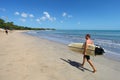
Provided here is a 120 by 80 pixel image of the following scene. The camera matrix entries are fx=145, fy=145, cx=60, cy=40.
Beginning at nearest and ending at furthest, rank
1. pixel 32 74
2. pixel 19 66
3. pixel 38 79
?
pixel 38 79
pixel 32 74
pixel 19 66

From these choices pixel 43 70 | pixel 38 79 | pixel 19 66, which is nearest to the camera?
pixel 38 79

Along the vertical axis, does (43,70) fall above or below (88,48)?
below

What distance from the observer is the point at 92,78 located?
→ 19.9ft

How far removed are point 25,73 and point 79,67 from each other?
286cm

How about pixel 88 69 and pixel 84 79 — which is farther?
pixel 88 69

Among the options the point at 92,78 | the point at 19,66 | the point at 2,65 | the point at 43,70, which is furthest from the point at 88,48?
the point at 2,65

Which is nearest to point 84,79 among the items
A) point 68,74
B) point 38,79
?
point 68,74

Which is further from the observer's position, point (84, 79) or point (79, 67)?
point (79, 67)

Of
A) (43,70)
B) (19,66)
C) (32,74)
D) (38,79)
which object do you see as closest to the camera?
(38,79)

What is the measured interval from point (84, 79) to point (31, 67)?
2767 millimetres

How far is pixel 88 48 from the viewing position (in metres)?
7.44

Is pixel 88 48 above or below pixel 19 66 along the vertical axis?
above

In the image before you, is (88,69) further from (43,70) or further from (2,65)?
(2,65)

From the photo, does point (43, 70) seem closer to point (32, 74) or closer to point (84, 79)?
point (32, 74)
